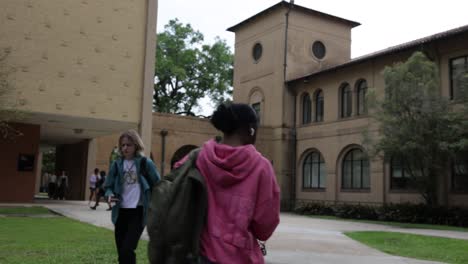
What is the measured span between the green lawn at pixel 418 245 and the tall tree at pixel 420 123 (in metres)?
6.06

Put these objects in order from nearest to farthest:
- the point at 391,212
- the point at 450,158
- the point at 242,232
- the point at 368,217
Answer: the point at 242,232
the point at 450,158
the point at 391,212
the point at 368,217

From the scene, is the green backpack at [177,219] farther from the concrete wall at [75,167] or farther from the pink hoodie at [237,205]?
the concrete wall at [75,167]

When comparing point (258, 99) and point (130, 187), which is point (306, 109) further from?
point (130, 187)

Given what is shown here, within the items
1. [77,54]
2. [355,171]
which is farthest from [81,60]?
[355,171]

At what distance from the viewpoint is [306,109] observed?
105 ft

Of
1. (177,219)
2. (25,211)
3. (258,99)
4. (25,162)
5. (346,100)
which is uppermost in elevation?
(258,99)

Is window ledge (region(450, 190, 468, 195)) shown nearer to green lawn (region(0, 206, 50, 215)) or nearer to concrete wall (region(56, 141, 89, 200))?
green lawn (region(0, 206, 50, 215))

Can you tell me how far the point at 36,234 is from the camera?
10.9m

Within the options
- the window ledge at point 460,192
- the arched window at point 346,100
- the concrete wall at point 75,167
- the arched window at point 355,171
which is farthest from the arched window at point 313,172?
the concrete wall at point 75,167

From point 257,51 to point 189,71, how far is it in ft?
46.0

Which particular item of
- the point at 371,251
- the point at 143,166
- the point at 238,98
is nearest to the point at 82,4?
the point at 371,251

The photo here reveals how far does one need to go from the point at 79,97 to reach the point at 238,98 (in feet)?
58.2

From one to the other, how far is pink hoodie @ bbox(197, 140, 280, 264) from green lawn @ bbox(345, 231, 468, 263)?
834 cm

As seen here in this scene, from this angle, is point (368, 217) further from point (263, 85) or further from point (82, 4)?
point (82, 4)
